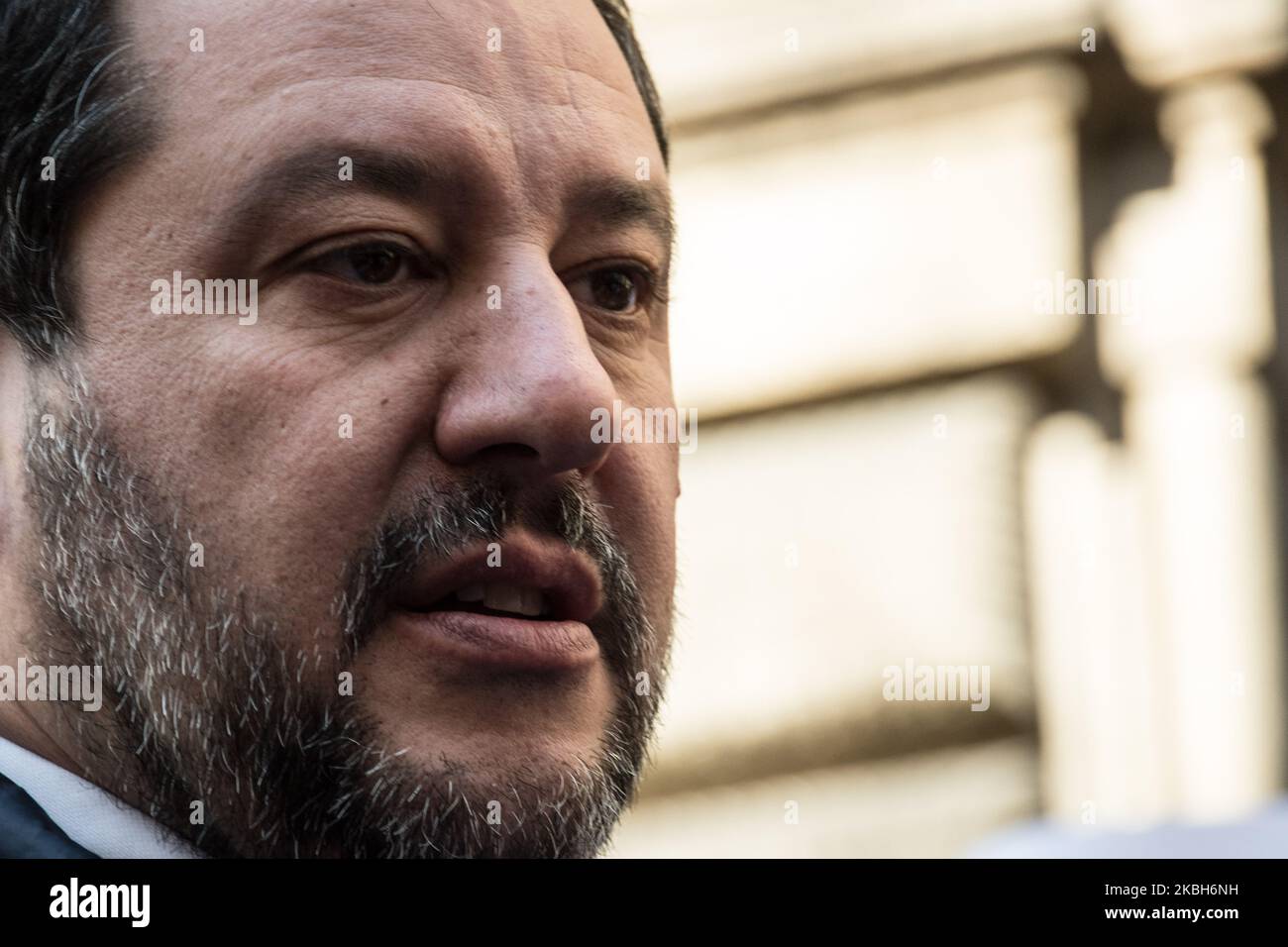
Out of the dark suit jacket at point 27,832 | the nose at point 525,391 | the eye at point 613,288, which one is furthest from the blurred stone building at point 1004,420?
the dark suit jacket at point 27,832

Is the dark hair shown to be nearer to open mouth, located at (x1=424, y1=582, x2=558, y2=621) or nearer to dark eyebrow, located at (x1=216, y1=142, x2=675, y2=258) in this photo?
dark eyebrow, located at (x1=216, y1=142, x2=675, y2=258)

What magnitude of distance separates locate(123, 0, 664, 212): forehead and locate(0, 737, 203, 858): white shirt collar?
2.82ft

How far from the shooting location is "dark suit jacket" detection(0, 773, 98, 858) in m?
2.35

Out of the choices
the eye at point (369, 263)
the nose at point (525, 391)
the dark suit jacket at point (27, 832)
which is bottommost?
the dark suit jacket at point (27, 832)

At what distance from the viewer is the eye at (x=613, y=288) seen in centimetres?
285

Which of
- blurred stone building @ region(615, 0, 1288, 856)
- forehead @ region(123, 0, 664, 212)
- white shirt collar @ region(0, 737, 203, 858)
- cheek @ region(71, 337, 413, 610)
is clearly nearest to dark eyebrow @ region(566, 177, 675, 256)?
forehead @ region(123, 0, 664, 212)

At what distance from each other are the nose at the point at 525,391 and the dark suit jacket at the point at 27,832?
0.70 m

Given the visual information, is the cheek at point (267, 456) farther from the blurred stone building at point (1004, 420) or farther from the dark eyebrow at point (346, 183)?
the blurred stone building at point (1004, 420)

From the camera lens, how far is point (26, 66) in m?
2.69

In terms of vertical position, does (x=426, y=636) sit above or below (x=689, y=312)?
below
